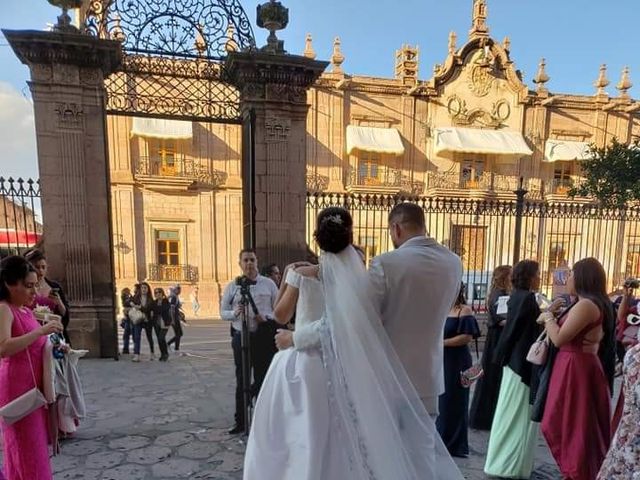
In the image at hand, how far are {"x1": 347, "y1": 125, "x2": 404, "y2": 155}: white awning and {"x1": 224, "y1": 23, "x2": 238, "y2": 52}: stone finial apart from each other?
11.4m

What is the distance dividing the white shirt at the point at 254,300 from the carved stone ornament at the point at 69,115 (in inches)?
161

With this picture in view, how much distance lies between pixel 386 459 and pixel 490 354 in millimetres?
2446

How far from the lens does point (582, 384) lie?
270 centimetres

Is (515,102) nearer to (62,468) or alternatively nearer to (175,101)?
(175,101)

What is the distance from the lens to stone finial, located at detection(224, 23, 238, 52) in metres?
6.64

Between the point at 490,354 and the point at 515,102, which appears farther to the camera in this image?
the point at 515,102

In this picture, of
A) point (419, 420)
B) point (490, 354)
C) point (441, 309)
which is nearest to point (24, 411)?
point (419, 420)

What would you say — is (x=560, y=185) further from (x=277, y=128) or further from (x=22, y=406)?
(x=22, y=406)

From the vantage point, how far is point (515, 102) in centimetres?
2017

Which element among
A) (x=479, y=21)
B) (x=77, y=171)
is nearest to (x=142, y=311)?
(x=77, y=171)

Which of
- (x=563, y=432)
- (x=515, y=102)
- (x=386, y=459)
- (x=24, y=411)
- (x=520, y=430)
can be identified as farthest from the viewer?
(x=515, y=102)

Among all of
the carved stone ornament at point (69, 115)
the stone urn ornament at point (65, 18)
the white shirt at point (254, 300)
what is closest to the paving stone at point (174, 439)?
the white shirt at point (254, 300)

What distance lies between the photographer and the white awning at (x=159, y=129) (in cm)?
1572

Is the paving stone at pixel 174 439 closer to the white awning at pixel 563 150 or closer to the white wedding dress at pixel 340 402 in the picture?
the white wedding dress at pixel 340 402
